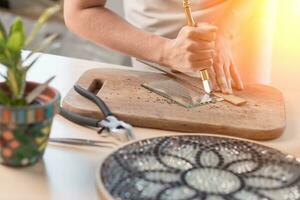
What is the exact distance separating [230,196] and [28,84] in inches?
11.3

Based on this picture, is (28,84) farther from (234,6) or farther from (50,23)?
(50,23)

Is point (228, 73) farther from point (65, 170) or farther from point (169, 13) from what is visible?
point (65, 170)

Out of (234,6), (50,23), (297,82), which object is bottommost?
(50,23)

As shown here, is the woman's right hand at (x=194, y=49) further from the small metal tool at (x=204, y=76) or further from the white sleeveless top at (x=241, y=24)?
the white sleeveless top at (x=241, y=24)

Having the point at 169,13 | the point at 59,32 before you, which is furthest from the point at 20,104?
the point at 59,32

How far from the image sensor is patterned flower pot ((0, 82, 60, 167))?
66 centimetres

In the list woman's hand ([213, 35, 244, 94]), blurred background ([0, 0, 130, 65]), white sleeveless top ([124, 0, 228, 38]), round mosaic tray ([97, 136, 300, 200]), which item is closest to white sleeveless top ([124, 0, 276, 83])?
white sleeveless top ([124, 0, 228, 38])

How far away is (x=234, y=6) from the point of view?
4.12 feet

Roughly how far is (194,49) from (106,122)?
24 centimetres

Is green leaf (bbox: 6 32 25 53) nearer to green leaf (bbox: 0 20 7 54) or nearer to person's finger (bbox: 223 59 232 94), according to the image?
green leaf (bbox: 0 20 7 54)

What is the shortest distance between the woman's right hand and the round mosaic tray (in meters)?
0.25

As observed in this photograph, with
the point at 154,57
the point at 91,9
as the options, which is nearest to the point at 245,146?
the point at 154,57

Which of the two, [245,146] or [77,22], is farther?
[77,22]

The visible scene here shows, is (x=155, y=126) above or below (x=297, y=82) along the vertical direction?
above
